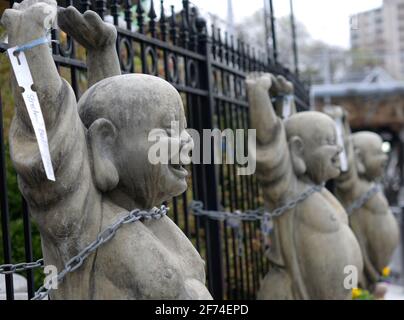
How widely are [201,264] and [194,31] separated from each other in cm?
250

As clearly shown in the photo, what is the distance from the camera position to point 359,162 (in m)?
6.58

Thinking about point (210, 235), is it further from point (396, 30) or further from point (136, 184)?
point (396, 30)

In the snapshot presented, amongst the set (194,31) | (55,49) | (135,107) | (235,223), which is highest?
(194,31)

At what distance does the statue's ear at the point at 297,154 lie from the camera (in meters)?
4.59

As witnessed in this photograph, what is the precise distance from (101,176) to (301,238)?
7.66ft

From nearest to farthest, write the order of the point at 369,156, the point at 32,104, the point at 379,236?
the point at 32,104 → the point at 379,236 → the point at 369,156

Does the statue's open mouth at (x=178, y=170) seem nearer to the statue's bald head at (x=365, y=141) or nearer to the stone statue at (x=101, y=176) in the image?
the stone statue at (x=101, y=176)

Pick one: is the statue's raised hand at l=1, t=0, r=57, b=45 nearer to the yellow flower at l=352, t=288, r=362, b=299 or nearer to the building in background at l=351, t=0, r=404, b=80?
the yellow flower at l=352, t=288, r=362, b=299

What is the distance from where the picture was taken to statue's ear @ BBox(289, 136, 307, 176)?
15.0 feet

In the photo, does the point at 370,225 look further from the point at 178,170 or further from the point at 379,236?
the point at 178,170

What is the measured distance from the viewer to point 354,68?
2167 cm

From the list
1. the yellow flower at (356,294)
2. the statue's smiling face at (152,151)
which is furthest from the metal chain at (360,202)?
the statue's smiling face at (152,151)

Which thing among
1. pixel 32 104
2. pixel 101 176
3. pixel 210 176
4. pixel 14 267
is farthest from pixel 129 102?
pixel 210 176
